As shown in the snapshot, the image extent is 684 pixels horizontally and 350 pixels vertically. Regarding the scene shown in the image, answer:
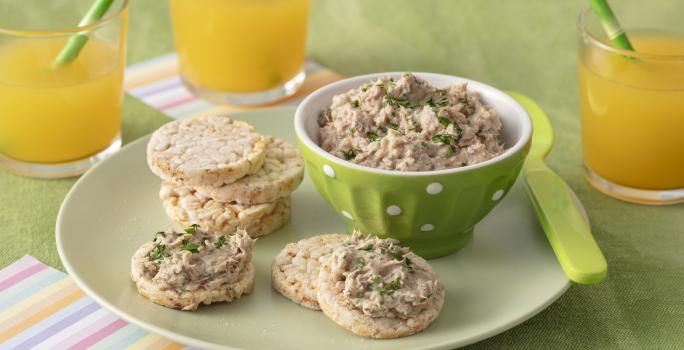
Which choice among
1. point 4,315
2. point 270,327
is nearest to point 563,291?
→ point 270,327

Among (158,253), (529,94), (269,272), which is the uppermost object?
(158,253)

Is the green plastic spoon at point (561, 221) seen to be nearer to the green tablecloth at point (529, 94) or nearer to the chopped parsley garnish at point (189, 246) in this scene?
the green tablecloth at point (529, 94)

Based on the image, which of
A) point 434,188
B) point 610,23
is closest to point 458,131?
point 434,188

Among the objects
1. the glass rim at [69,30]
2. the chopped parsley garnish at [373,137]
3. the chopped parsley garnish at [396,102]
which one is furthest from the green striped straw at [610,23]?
the glass rim at [69,30]

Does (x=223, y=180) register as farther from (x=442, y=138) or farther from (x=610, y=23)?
(x=610, y=23)

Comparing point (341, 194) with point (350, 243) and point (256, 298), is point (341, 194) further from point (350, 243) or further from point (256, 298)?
point (256, 298)

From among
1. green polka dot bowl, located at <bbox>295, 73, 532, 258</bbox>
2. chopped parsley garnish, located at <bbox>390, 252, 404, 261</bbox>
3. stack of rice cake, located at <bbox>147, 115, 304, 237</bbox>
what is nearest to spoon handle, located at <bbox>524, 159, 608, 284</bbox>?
green polka dot bowl, located at <bbox>295, 73, 532, 258</bbox>
